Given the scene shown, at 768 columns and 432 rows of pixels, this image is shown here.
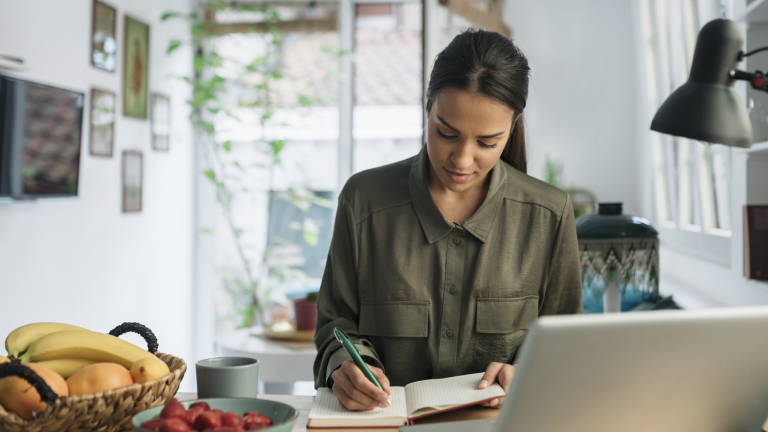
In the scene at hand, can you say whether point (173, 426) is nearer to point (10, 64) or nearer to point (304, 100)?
point (10, 64)

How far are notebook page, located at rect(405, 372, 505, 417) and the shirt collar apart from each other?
0.31 metres

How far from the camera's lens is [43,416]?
74 centimetres

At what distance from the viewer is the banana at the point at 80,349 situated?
879 millimetres

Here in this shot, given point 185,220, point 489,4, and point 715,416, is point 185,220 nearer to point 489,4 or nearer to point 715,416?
point 489,4

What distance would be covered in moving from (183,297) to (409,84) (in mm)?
1943

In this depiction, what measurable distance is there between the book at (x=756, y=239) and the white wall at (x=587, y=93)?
81.2 inches

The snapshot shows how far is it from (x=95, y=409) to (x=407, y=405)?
1.40 feet

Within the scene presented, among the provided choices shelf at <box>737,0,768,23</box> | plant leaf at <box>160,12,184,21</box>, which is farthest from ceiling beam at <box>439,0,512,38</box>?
shelf at <box>737,0,768,23</box>

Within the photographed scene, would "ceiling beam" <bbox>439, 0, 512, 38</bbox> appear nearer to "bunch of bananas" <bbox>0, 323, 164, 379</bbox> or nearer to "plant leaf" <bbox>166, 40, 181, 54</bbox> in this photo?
"plant leaf" <bbox>166, 40, 181, 54</bbox>

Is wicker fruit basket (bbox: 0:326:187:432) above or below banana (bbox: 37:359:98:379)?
below

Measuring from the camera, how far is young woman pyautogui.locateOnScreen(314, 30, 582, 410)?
125 centimetres

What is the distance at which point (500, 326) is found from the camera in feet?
4.11

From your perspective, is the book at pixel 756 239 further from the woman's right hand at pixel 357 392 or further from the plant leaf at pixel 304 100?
the plant leaf at pixel 304 100

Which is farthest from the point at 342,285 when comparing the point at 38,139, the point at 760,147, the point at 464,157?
the point at 38,139
